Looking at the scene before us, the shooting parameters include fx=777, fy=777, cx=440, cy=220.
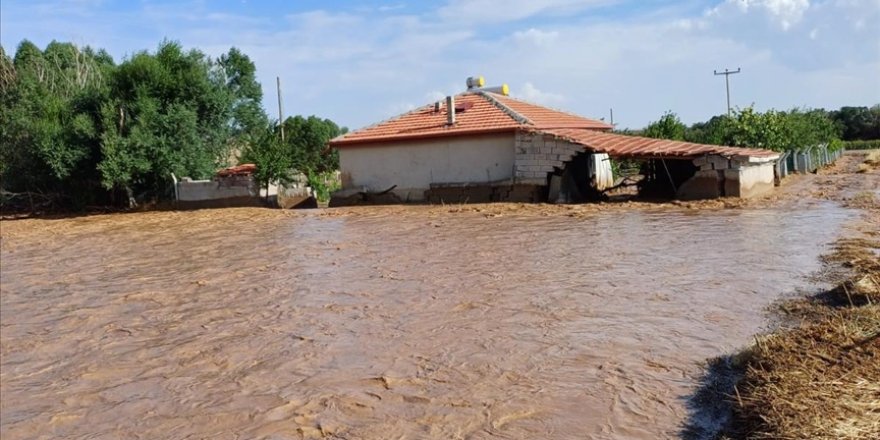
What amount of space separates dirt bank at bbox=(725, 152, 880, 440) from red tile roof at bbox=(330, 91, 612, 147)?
→ 1498 cm

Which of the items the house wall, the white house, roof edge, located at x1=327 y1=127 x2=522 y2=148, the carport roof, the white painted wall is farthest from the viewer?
roof edge, located at x1=327 y1=127 x2=522 y2=148

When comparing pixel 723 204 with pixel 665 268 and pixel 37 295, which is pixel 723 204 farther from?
pixel 37 295

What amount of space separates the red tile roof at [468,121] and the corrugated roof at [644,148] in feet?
4.37

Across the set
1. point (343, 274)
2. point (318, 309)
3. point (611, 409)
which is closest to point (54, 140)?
point (343, 274)

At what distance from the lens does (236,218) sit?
22.5 m

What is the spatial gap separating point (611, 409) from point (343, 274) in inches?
281

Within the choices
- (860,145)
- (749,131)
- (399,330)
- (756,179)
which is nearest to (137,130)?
(756,179)

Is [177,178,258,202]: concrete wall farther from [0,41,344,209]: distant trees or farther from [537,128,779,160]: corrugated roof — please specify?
[537,128,779,160]: corrugated roof

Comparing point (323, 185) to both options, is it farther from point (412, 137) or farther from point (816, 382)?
point (816, 382)

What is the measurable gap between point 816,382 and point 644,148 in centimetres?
1677

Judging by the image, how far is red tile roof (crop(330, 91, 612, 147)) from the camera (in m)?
22.8

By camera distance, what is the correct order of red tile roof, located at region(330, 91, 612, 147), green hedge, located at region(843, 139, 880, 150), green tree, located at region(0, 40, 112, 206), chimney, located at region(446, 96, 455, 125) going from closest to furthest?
red tile roof, located at region(330, 91, 612, 147)
chimney, located at region(446, 96, 455, 125)
green tree, located at region(0, 40, 112, 206)
green hedge, located at region(843, 139, 880, 150)

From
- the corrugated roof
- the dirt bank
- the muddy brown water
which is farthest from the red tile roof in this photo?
the dirt bank

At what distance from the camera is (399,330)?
27.0ft
